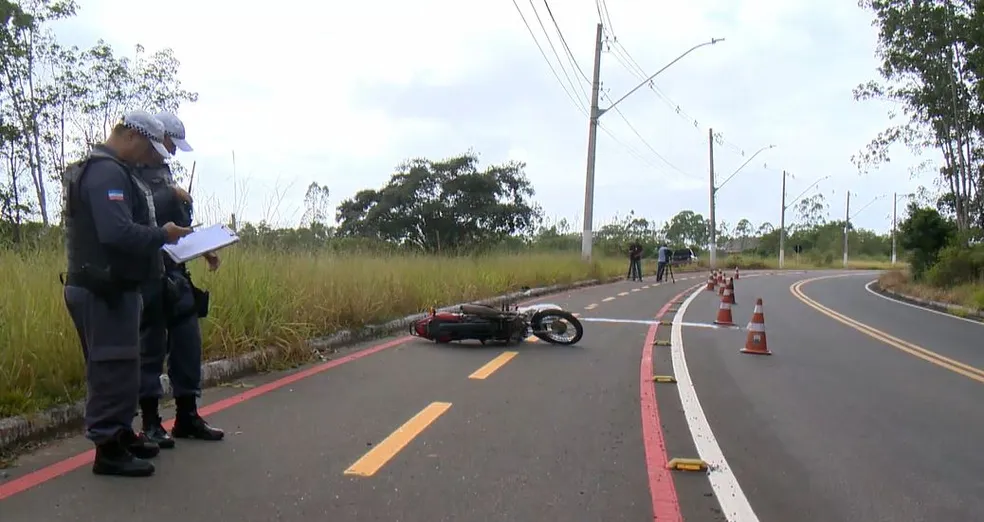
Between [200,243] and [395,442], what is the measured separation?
1.79 metres

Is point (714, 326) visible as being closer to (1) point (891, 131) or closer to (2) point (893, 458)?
(2) point (893, 458)

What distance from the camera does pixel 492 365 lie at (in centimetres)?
845

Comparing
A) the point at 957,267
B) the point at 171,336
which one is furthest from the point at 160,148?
the point at 957,267

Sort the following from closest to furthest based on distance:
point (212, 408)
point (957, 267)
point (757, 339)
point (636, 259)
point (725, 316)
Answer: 1. point (212, 408)
2. point (757, 339)
3. point (725, 316)
4. point (957, 267)
5. point (636, 259)

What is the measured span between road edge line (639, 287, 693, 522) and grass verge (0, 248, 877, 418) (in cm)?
360

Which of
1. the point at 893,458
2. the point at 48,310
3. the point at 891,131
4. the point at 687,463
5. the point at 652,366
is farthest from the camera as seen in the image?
the point at 891,131

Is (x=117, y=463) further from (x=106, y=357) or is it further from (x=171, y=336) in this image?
(x=171, y=336)

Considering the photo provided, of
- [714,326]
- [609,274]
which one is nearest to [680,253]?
[609,274]

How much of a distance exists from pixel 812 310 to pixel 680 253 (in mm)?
38742

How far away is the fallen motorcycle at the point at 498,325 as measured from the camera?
9.76 m

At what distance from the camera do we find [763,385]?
7730mm

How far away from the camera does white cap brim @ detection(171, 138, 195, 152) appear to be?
4.74 meters

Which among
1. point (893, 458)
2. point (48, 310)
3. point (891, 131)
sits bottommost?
point (893, 458)

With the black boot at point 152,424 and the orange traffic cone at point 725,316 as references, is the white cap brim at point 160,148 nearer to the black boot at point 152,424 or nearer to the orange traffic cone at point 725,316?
the black boot at point 152,424
